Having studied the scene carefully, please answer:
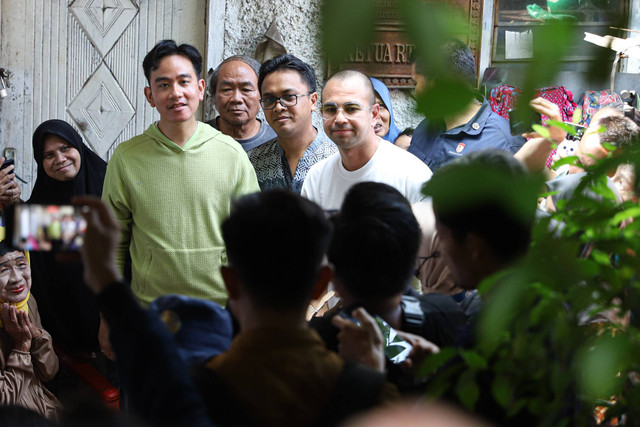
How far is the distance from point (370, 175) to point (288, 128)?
2.03ft

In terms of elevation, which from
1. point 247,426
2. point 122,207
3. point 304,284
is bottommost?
point 122,207

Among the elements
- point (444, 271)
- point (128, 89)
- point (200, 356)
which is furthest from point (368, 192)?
point (128, 89)

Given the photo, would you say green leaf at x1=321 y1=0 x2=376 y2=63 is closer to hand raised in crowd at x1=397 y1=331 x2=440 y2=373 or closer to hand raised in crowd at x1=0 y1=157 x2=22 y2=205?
hand raised in crowd at x1=397 y1=331 x2=440 y2=373

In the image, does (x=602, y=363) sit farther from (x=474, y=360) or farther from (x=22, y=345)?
(x=22, y=345)

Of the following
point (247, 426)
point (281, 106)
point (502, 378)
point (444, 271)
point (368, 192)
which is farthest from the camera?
point (281, 106)

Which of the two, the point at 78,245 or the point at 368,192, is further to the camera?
the point at 368,192

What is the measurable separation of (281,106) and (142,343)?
2.28 metres

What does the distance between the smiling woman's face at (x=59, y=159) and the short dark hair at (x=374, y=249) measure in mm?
2215

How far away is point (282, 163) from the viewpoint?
132 inches

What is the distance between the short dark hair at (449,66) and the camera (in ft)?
Answer: 1.71

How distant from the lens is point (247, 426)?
1.11m

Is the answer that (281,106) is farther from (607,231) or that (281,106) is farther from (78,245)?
(607,231)

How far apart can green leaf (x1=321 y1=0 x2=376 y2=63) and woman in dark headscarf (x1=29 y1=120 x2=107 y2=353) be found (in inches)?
127

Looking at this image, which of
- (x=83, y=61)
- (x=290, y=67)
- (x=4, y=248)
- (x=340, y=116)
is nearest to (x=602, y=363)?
(x=340, y=116)
